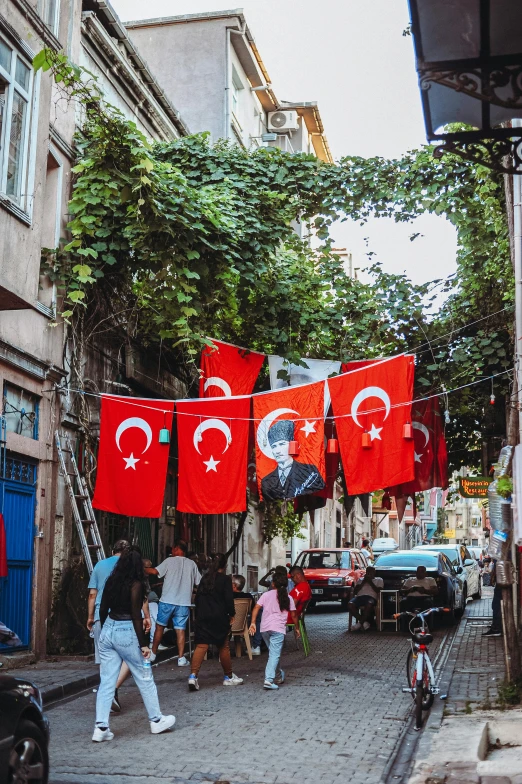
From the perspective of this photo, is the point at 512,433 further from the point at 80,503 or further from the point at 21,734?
the point at 21,734

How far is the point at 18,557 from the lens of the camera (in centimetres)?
1400

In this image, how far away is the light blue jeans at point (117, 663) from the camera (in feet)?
29.7

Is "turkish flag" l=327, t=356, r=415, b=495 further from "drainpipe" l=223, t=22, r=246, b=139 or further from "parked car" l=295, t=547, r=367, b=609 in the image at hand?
"drainpipe" l=223, t=22, r=246, b=139

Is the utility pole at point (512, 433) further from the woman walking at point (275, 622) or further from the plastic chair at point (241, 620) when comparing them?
the plastic chair at point (241, 620)

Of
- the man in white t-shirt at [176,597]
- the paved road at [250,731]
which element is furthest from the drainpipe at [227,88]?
the paved road at [250,731]

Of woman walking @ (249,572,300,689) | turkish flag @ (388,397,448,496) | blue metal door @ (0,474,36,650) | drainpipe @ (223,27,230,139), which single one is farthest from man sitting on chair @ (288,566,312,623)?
drainpipe @ (223,27,230,139)

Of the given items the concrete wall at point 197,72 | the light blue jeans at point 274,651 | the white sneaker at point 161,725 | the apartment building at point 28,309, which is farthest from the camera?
the concrete wall at point 197,72

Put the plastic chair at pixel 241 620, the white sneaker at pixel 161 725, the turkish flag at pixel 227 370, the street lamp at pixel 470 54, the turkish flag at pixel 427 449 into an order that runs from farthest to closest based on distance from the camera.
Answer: the turkish flag at pixel 427 449 → the turkish flag at pixel 227 370 → the plastic chair at pixel 241 620 → the white sneaker at pixel 161 725 → the street lamp at pixel 470 54

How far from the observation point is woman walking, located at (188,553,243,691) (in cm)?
1185

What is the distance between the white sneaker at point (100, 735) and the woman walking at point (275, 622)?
3678 millimetres

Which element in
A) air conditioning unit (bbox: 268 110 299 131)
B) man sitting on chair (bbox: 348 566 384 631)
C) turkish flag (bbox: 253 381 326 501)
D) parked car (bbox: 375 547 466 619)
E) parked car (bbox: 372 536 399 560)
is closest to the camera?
turkish flag (bbox: 253 381 326 501)

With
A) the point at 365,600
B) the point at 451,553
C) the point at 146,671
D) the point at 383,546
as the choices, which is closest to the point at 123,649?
the point at 146,671

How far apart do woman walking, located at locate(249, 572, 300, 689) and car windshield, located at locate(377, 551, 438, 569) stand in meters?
9.64

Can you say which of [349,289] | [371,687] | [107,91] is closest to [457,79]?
[371,687]
